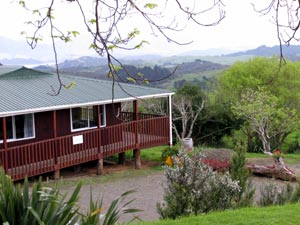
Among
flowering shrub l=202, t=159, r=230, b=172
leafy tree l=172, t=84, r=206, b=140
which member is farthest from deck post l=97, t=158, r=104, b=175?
leafy tree l=172, t=84, r=206, b=140

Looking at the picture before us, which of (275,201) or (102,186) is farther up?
(275,201)

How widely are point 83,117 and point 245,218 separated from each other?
11.8 m

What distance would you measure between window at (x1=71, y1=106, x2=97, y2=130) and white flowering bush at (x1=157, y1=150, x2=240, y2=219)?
10.2m

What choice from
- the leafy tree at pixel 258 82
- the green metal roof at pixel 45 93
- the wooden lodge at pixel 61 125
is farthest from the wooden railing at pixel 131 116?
the leafy tree at pixel 258 82

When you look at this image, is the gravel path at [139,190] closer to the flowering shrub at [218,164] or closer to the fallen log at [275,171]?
the fallen log at [275,171]

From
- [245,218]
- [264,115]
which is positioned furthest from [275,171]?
[245,218]

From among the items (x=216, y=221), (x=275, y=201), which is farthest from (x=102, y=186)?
(x=216, y=221)

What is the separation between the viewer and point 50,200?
16.2 ft

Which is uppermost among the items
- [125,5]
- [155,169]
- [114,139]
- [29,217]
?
[125,5]

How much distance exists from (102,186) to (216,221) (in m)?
9.03

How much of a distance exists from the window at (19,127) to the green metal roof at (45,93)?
0.75 meters

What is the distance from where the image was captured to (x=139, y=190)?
645 inches

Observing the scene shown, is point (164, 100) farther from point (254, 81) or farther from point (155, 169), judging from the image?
point (155, 169)

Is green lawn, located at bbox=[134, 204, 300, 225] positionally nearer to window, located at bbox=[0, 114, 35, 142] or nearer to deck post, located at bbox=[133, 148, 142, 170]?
window, located at bbox=[0, 114, 35, 142]
